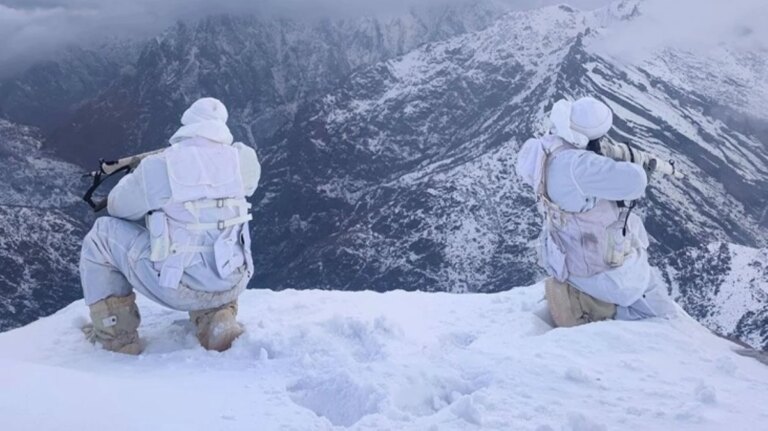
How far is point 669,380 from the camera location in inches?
245

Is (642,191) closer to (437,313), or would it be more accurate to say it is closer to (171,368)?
(437,313)

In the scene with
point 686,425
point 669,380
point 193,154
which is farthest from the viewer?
point 193,154

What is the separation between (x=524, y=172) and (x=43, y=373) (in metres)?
5.96

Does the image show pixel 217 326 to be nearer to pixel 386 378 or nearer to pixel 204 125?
pixel 204 125

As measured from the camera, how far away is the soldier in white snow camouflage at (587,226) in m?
8.45

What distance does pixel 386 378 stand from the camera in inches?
241

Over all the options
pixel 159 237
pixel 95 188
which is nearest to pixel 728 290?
pixel 159 237

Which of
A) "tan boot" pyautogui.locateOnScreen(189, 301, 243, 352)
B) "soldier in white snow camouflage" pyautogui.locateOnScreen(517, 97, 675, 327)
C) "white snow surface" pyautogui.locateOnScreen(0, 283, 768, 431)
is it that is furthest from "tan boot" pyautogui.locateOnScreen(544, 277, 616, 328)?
"tan boot" pyautogui.locateOnScreen(189, 301, 243, 352)

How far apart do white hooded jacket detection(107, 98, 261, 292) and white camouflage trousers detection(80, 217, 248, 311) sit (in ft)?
0.22

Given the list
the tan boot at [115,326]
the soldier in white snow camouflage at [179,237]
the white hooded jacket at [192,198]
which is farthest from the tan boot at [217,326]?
the tan boot at [115,326]

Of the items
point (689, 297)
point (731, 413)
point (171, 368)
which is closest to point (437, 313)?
point (171, 368)

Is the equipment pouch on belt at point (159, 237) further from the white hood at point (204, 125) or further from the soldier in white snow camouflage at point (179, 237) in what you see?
the white hood at point (204, 125)

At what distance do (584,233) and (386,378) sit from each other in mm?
3853

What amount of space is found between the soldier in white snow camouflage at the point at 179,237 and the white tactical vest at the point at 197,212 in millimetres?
11
